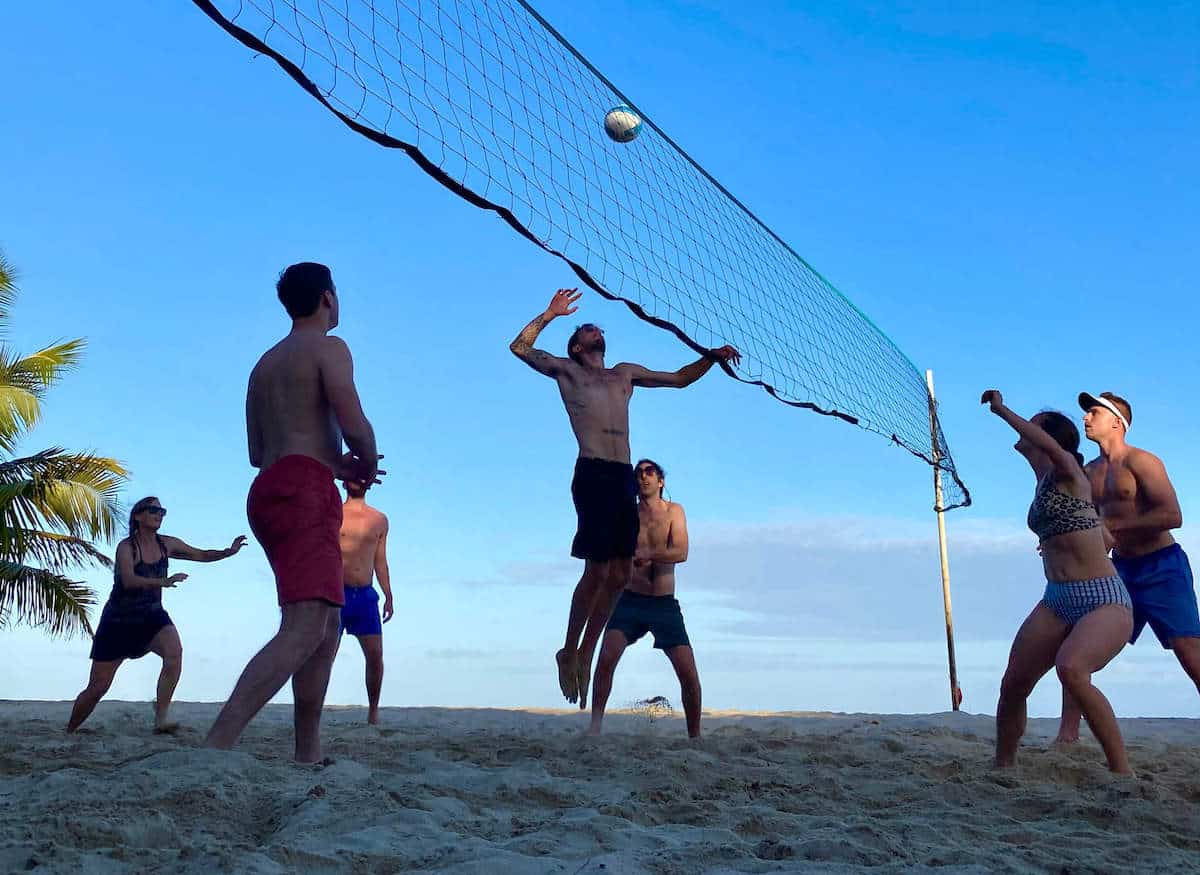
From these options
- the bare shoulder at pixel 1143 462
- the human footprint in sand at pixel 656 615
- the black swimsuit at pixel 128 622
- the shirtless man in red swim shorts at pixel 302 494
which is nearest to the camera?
the shirtless man in red swim shorts at pixel 302 494

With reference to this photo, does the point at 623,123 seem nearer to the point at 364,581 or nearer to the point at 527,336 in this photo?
the point at 527,336

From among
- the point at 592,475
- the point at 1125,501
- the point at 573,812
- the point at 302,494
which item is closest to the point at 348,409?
the point at 302,494

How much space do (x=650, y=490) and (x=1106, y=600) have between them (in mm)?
2645

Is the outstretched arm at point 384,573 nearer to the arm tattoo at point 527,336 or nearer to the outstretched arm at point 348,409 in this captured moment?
the arm tattoo at point 527,336

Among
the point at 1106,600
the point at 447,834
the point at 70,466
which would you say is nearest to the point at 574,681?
the point at 1106,600

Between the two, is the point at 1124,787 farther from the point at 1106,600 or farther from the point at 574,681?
the point at 574,681

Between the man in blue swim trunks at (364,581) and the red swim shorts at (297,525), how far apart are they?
317 centimetres

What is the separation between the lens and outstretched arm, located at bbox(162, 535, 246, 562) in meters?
6.43

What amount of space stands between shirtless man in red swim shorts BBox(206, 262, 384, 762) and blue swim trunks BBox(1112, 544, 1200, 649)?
11.9ft

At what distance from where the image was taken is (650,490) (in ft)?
20.4

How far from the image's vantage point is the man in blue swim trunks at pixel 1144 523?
5.00 metres

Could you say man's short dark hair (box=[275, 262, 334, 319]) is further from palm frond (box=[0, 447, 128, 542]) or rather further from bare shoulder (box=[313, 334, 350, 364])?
palm frond (box=[0, 447, 128, 542])

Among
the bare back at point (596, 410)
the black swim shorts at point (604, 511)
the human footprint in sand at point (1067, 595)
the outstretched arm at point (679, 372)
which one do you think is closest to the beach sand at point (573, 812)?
the human footprint in sand at point (1067, 595)

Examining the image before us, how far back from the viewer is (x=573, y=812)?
9.75 feet
